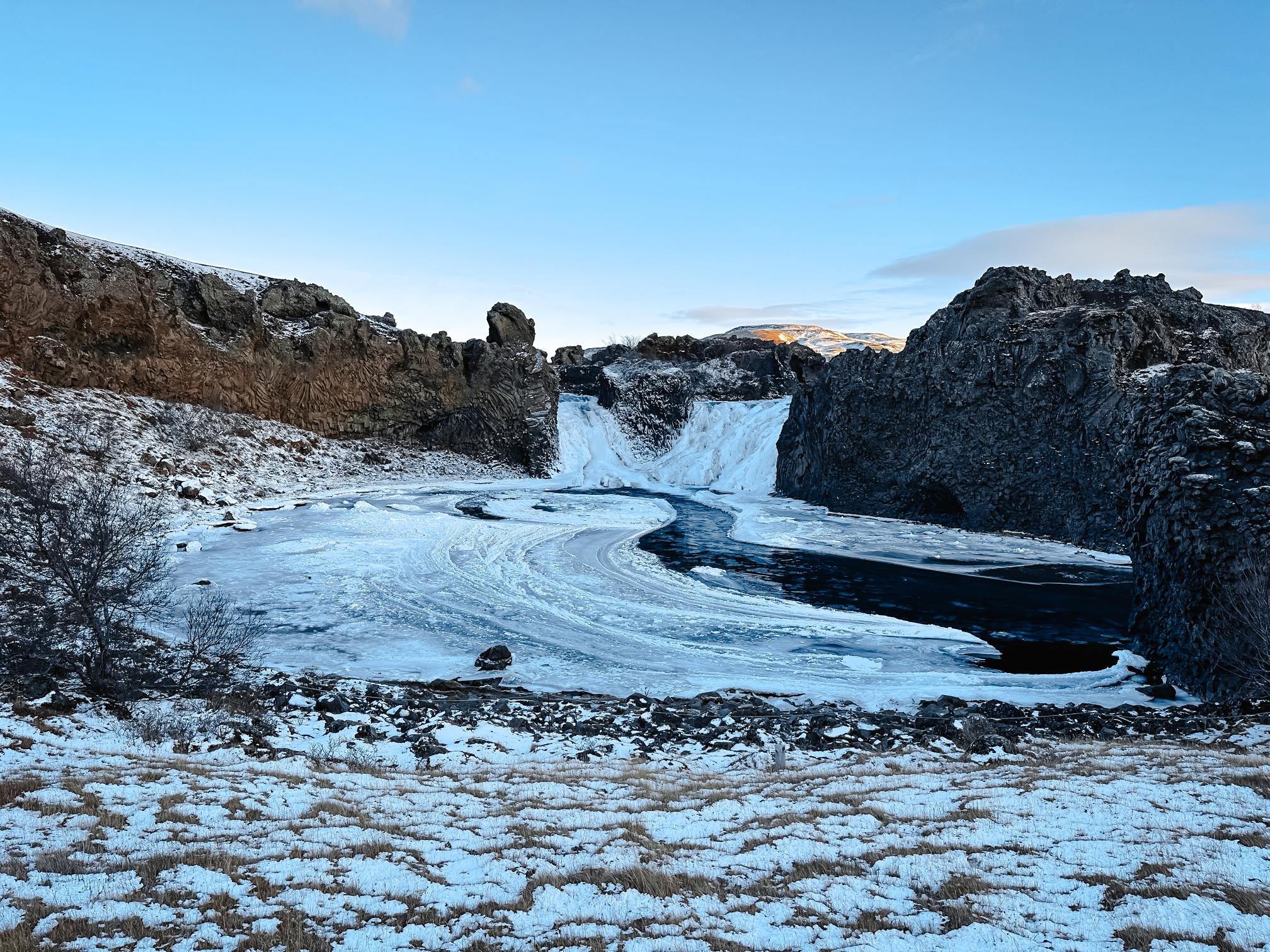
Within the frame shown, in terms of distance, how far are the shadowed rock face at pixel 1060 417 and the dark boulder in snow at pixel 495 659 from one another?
15.4 m

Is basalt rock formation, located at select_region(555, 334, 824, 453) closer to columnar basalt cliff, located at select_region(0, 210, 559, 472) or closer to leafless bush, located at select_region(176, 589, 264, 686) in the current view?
columnar basalt cliff, located at select_region(0, 210, 559, 472)

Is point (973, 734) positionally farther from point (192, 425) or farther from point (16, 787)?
point (192, 425)

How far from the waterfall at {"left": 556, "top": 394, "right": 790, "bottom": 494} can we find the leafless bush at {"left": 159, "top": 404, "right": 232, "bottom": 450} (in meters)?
27.5

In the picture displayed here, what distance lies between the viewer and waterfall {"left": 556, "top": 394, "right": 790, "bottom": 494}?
65.3 meters

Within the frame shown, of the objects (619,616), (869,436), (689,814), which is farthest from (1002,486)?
(689,814)

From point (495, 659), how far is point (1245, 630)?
15.7m

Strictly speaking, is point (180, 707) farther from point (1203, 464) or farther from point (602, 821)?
point (1203, 464)

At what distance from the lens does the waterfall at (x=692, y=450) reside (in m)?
65.3

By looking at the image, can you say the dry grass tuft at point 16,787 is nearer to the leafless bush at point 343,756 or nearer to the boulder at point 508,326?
the leafless bush at point 343,756

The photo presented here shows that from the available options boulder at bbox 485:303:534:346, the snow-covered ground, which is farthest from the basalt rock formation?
the snow-covered ground

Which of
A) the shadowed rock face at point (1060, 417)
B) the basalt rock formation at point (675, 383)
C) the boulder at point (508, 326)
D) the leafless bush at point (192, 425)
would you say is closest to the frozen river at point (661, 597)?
the shadowed rock face at point (1060, 417)

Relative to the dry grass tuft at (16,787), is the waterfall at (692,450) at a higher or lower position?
higher

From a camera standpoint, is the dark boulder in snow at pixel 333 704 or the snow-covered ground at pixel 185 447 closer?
the dark boulder in snow at pixel 333 704

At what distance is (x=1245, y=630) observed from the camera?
46.0 feet
